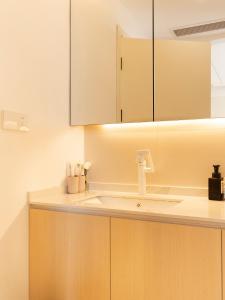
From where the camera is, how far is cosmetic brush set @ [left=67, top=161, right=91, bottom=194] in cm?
162

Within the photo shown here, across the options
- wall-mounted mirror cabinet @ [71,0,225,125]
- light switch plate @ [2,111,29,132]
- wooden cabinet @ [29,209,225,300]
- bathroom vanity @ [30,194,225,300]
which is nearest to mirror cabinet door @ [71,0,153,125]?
wall-mounted mirror cabinet @ [71,0,225,125]

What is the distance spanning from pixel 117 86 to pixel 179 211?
884mm

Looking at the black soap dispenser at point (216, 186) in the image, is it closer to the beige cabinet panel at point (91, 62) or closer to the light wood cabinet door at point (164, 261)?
the light wood cabinet door at point (164, 261)

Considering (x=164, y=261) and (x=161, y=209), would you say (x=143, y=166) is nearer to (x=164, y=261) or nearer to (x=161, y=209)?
(x=161, y=209)

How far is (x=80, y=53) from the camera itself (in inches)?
66.8

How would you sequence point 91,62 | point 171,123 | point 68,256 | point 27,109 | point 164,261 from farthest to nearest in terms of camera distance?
1. point 91,62
2. point 171,123
3. point 27,109
4. point 68,256
5. point 164,261

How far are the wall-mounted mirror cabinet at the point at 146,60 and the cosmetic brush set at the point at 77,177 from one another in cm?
29

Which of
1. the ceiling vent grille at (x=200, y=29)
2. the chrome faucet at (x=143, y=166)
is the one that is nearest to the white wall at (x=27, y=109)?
the chrome faucet at (x=143, y=166)

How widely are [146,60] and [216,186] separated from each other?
808mm

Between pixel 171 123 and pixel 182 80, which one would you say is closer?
pixel 182 80

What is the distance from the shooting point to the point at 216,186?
1380 mm

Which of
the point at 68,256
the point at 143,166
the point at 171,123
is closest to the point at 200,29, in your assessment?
the point at 171,123

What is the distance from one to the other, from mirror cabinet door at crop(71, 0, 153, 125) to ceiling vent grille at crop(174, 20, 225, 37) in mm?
165

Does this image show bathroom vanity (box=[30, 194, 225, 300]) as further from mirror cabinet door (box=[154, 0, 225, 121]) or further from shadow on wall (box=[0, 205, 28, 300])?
mirror cabinet door (box=[154, 0, 225, 121])
